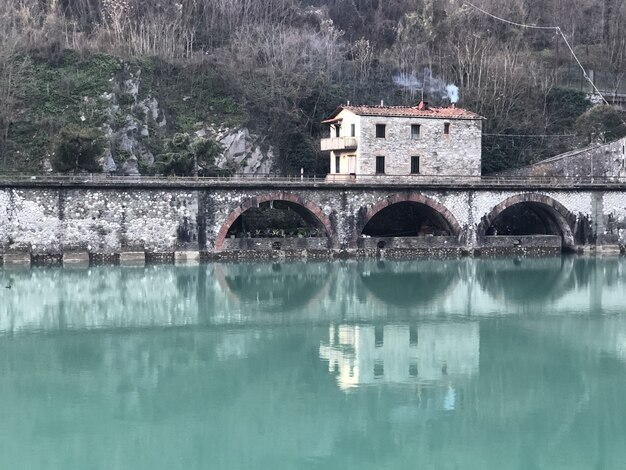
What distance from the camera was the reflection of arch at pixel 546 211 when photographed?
4116 centimetres

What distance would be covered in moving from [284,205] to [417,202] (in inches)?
308

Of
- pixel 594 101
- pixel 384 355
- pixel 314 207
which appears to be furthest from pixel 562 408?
pixel 594 101

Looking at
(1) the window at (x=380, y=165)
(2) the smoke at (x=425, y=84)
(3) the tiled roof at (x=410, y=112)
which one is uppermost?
(2) the smoke at (x=425, y=84)

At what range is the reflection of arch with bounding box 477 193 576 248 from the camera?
4116cm

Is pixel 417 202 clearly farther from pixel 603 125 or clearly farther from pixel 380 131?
pixel 603 125

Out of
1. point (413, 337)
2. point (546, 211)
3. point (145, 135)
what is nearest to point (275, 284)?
point (413, 337)

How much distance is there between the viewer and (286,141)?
4938 cm

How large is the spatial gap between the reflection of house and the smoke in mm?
31175

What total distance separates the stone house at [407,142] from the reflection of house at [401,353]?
17.8 m

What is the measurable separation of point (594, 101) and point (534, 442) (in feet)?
150

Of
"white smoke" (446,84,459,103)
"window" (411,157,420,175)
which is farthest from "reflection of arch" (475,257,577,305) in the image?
"white smoke" (446,84,459,103)

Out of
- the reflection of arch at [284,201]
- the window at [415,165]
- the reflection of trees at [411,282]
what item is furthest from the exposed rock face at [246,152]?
the reflection of trees at [411,282]

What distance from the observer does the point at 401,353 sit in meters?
21.7

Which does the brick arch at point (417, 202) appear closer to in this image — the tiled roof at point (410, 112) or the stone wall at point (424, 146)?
the stone wall at point (424, 146)
